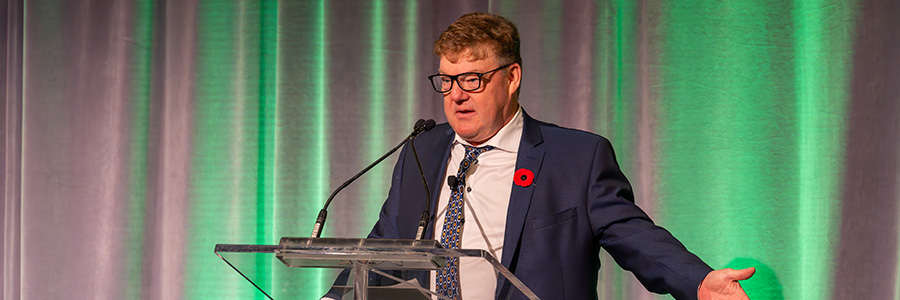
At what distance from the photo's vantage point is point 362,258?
4.42ft

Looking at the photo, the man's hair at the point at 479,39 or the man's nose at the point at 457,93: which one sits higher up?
the man's hair at the point at 479,39

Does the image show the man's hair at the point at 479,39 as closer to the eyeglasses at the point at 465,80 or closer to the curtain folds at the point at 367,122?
the eyeglasses at the point at 465,80

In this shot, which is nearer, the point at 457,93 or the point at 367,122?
the point at 457,93

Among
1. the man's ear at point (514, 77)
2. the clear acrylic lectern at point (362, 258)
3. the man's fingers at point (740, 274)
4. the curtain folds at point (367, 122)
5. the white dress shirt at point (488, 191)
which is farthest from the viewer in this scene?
the curtain folds at point (367, 122)

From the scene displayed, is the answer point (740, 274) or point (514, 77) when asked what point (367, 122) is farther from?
point (740, 274)

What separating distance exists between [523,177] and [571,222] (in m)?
0.15

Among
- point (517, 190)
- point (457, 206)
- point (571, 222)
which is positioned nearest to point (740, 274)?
point (571, 222)

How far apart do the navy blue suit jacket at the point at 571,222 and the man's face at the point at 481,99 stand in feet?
0.30

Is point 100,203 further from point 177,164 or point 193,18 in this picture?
point 193,18

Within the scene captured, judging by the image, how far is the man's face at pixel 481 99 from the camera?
1964 mm

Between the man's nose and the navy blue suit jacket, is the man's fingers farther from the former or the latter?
the man's nose

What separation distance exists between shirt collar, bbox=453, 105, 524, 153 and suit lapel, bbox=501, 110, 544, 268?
4 centimetres

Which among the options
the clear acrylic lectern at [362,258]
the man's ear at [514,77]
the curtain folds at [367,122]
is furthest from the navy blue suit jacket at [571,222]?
the curtain folds at [367,122]

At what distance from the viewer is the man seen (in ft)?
6.11
